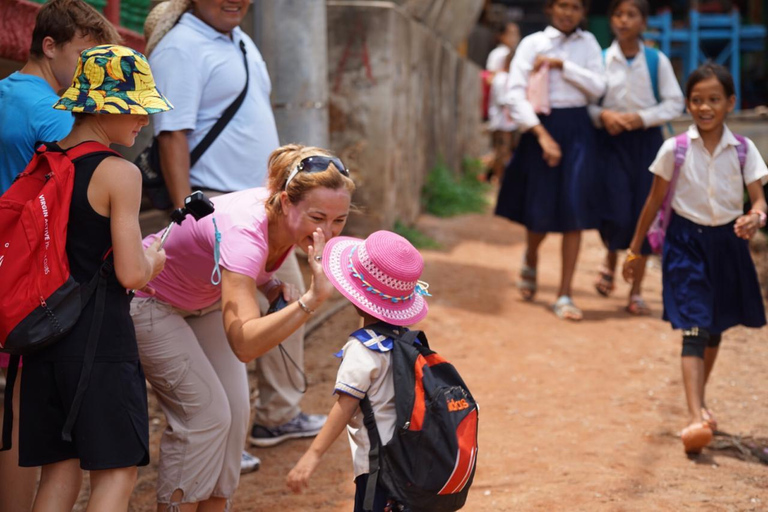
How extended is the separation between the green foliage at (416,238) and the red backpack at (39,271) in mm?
5558

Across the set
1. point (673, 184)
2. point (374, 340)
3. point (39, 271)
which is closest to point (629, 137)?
point (673, 184)

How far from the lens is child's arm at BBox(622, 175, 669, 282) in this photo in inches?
168

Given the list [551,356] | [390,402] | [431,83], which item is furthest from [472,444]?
[431,83]

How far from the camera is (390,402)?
2.53 meters

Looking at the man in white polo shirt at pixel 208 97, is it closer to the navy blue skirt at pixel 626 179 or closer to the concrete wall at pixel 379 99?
the navy blue skirt at pixel 626 179

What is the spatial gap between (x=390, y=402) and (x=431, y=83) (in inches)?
287

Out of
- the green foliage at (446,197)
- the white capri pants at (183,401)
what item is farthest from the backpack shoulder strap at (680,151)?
the green foliage at (446,197)

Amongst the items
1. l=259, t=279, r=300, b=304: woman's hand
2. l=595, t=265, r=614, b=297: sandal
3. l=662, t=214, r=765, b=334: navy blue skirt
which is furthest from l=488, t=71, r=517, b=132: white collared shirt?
l=259, t=279, r=300, b=304: woman's hand

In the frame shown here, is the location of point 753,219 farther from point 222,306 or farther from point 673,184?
point 222,306

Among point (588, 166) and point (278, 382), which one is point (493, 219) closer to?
point (588, 166)

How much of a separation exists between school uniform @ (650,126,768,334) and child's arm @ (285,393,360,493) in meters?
2.17

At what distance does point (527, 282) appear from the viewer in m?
6.71

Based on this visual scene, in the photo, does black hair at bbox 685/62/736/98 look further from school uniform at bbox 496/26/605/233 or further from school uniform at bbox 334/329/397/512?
school uniform at bbox 334/329/397/512

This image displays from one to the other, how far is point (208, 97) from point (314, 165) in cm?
114
